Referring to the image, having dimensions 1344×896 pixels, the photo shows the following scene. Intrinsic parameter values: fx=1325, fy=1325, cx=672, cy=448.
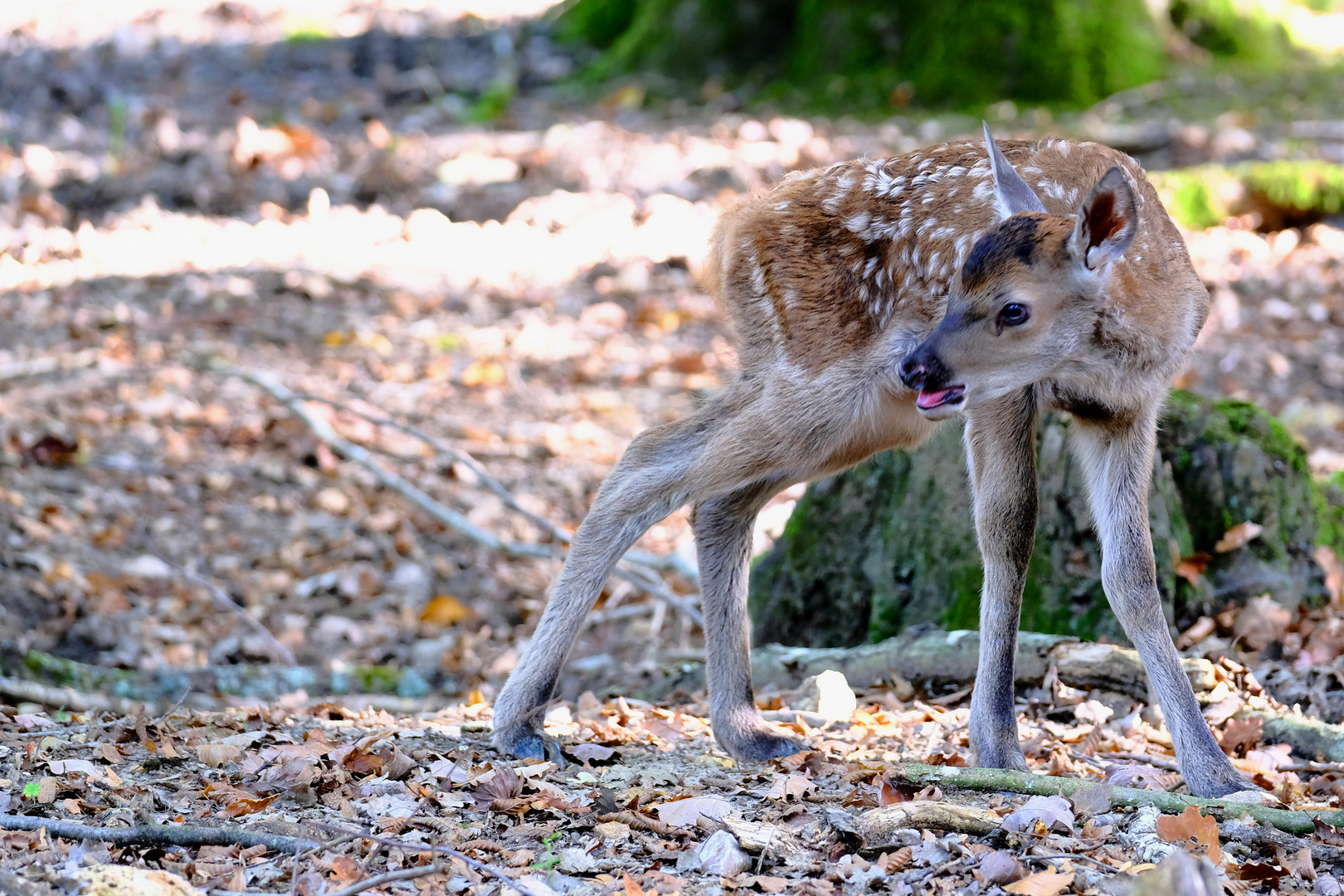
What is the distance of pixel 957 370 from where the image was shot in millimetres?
4293

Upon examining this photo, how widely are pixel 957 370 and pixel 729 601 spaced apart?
1367 mm

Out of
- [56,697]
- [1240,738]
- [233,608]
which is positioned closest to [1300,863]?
[1240,738]

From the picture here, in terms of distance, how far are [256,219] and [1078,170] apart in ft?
30.6

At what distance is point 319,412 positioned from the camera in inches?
338

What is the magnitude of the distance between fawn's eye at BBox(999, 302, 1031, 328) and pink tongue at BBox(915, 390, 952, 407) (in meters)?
0.29

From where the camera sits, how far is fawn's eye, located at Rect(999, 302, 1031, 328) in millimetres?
4305

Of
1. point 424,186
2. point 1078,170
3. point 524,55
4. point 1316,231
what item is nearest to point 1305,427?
point 1316,231

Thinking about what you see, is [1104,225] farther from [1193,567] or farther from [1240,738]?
[1193,567]

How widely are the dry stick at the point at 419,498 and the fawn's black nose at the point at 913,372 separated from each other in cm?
232

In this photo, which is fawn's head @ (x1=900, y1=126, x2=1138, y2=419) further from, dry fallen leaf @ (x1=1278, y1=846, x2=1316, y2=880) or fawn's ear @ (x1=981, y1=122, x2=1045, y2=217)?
dry fallen leaf @ (x1=1278, y1=846, x2=1316, y2=880)

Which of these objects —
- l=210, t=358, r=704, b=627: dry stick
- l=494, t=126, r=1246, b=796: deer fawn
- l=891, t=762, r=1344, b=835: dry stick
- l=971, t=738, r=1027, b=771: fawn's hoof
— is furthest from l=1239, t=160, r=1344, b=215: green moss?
l=891, t=762, r=1344, b=835: dry stick

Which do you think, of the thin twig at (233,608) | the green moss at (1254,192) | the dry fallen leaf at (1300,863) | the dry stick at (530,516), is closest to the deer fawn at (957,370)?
the dry fallen leaf at (1300,863)

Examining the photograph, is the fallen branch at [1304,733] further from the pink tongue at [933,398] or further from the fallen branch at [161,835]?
the fallen branch at [161,835]

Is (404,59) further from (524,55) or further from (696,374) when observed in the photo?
(696,374)
